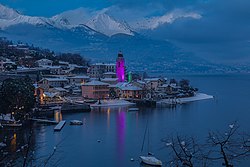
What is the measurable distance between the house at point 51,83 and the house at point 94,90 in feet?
6.32

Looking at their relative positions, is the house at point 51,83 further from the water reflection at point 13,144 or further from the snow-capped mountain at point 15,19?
the snow-capped mountain at point 15,19

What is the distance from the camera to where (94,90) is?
2016cm

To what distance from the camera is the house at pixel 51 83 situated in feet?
65.5

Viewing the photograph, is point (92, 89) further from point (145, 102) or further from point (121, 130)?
point (121, 130)

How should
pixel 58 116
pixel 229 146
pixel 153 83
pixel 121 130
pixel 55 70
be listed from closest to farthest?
pixel 229 146 → pixel 121 130 → pixel 58 116 → pixel 153 83 → pixel 55 70

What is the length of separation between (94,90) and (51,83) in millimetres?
2710

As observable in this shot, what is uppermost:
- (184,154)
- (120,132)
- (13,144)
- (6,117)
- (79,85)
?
(184,154)

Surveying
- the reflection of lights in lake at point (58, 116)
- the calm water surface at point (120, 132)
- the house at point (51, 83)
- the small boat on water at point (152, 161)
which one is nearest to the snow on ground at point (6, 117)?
the calm water surface at point (120, 132)

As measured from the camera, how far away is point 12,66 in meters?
23.5

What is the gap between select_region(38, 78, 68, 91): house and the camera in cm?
1996

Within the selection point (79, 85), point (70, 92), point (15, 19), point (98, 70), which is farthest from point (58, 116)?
point (15, 19)

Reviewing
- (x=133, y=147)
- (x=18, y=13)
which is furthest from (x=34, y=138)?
(x=18, y=13)

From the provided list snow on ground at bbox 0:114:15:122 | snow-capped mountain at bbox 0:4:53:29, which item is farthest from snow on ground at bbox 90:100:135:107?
A: snow-capped mountain at bbox 0:4:53:29

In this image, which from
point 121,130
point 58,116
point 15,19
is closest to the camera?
point 121,130
